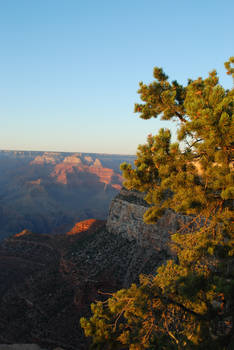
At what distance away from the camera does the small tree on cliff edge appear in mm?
6699

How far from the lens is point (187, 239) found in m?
8.86

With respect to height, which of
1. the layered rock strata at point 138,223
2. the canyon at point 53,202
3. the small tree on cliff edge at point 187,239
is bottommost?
the canyon at point 53,202

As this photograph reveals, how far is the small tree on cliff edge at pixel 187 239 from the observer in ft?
22.0

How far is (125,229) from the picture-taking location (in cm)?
3791

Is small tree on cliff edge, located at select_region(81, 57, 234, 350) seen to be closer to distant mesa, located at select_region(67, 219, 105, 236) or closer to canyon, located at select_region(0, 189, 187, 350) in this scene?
canyon, located at select_region(0, 189, 187, 350)

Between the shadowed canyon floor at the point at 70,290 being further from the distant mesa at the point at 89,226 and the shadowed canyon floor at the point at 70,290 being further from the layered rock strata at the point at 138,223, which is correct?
the distant mesa at the point at 89,226

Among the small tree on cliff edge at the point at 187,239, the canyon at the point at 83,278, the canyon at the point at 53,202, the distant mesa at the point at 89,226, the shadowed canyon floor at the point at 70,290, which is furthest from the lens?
the canyon at the point at 53,202

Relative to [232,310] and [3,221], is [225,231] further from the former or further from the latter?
[3,221]

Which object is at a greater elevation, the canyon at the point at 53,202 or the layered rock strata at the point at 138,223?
the layered rock strata at the point at 138,223

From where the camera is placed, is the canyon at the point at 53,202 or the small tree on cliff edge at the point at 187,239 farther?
the canyon at the point at 53,202

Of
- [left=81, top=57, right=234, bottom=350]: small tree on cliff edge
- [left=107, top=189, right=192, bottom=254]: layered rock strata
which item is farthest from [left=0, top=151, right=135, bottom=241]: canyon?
[left=81, top=57, right=234, bottom=350]: small tree on cliff edge

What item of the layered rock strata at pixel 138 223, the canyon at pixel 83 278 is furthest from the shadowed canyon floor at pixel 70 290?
the layered rock strata at pixel 138 223

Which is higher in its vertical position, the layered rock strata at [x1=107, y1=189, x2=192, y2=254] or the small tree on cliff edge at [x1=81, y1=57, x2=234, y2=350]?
the small tree on cliff edge at [x1=81, y1=57, x2=234, y2=350]

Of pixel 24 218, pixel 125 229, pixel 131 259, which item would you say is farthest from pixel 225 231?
pixel 24 218
